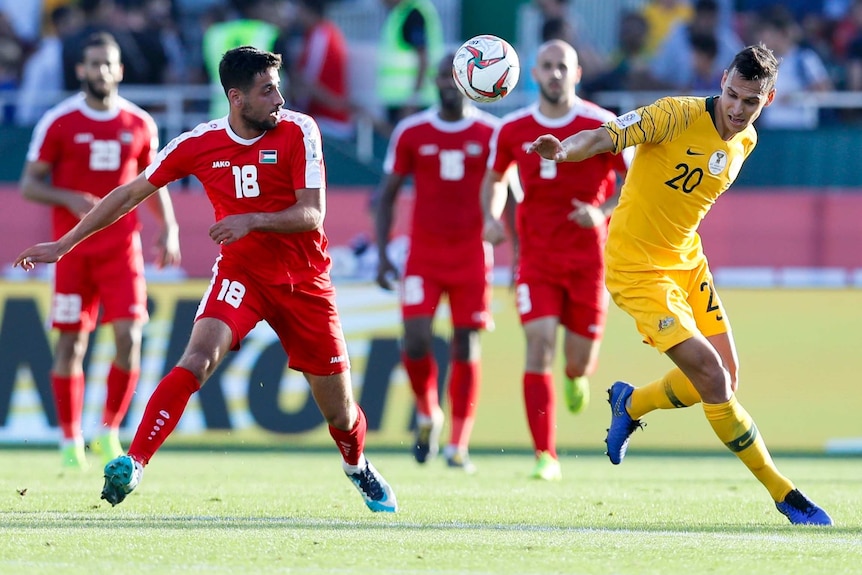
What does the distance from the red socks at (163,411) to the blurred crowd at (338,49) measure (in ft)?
27.9

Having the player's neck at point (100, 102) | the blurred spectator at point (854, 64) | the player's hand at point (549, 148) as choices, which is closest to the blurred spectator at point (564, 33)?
the blurred spectator at point (854, 64)

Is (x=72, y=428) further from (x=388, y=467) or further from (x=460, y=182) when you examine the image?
Result: (x=460, y=182)

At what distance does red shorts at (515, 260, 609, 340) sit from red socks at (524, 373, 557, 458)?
0.41 metres

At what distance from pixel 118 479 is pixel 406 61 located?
1017cm

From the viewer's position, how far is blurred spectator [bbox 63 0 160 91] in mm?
15594

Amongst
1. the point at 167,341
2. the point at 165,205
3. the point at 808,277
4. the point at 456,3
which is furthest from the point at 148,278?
the point at 456,3

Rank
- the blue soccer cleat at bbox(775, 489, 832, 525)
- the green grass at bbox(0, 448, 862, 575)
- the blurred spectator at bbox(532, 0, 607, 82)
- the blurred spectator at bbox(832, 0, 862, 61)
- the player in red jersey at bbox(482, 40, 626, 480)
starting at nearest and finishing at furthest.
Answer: the green grass at bbox(0, 448, 862, 575) < the blue soccer cleat at bbox(775, 489, 832, 525) < the player in red jersey at bbox(482, 40, 626, 480) < the blurred spectator at bbox(532, 0, 607, 82) < the blurred spectator at bbox(832, 0, 862, 61)

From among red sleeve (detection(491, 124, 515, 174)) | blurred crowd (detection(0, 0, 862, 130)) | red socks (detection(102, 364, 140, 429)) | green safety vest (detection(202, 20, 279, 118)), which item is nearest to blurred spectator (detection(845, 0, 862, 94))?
blurred crowd (detection(0, 0, 862, 130))

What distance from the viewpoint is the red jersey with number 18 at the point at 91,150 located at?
10.9 meters

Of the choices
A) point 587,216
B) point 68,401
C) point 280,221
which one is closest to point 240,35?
point 68,401

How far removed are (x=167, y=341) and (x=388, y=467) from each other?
2.77 metres

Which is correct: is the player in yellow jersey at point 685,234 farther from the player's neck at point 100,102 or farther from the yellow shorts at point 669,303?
the player's neck at point 100,102

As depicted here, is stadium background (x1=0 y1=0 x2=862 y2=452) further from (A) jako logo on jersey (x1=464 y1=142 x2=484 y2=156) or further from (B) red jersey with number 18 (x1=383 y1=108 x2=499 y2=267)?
(A) jako logo on jersey (x1=464 y1=142 x2=484 y2=156)

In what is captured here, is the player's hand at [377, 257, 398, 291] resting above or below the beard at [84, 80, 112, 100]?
below
